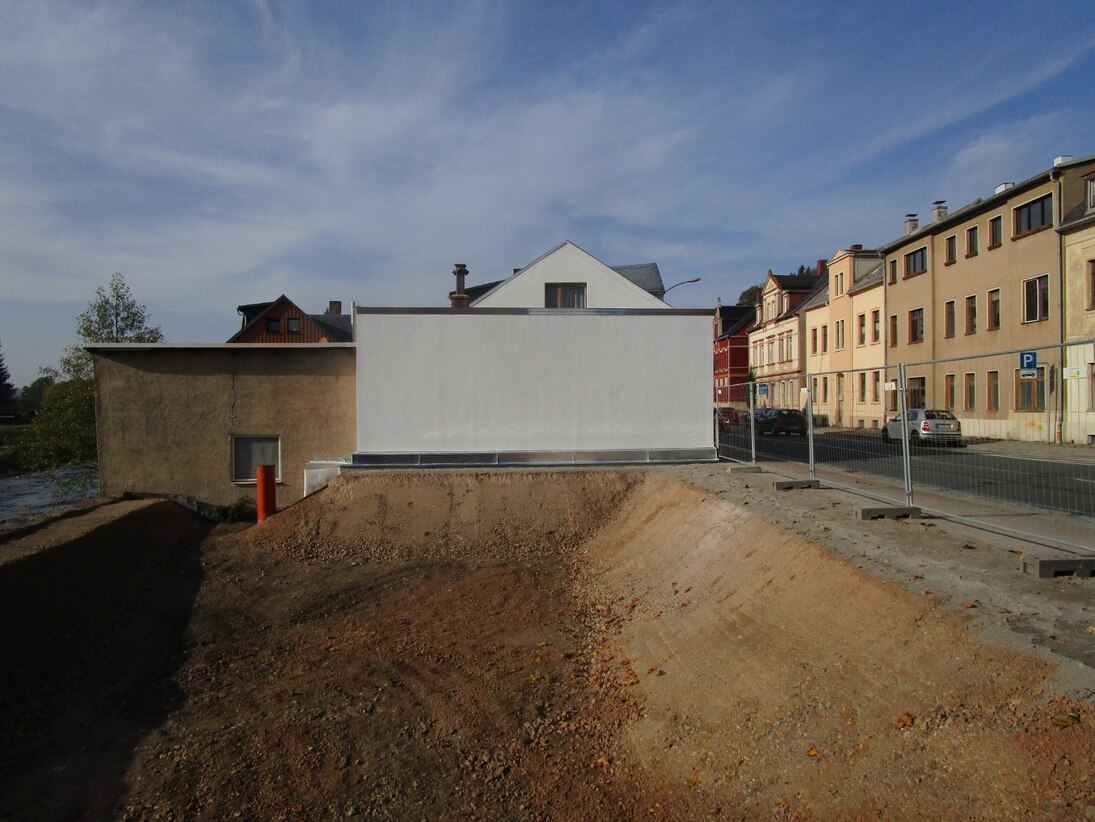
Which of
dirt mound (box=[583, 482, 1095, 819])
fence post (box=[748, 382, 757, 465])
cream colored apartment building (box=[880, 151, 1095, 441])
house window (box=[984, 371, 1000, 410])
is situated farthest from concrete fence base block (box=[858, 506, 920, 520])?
cream colored apartment building (box=[880, 151, 1095, 441])

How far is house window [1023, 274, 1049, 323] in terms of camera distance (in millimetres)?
25938

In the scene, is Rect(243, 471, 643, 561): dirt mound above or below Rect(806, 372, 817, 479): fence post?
below

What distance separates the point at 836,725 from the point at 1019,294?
28.6 m

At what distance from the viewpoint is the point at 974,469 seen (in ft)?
24.7

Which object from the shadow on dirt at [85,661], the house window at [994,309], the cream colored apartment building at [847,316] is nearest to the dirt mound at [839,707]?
the shadow on dirt at [85,661]

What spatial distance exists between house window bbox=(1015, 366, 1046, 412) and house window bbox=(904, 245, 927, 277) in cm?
3107

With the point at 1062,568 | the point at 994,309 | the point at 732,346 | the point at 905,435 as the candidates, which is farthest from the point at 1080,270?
the point at 732,346

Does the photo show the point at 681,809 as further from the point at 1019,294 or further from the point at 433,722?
the point at 1019,294

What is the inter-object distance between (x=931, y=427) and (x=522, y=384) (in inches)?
386

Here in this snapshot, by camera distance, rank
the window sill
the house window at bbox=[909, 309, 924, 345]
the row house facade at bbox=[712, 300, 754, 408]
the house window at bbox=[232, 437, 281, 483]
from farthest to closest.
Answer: the row house facade at bbox=[712, 300, 754, 408]
the house window at bbox=[909, 309, 924, 345]
the window sill
the house window at bbox=[232, 437, 281, 483]

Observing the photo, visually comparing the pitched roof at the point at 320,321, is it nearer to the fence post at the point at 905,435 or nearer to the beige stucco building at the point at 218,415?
the beige stucco building at the point at 218,415

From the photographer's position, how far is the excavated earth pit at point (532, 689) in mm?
3986

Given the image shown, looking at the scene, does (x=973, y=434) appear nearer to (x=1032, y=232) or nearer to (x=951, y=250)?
(x=1032, y=232)

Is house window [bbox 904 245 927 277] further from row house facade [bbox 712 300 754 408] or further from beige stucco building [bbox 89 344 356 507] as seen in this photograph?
beige stucco building [bbox 89 344 356 507]
